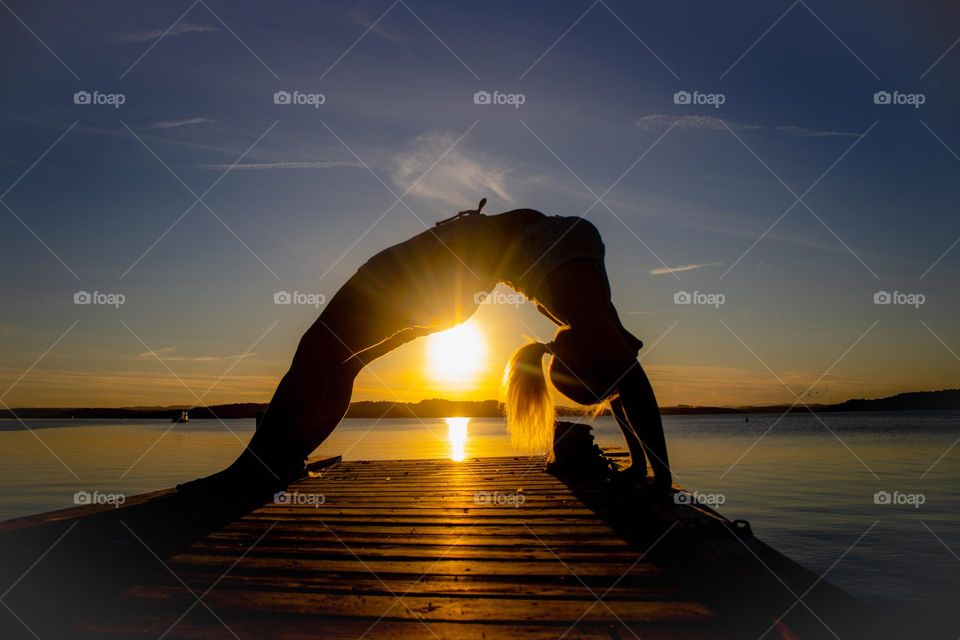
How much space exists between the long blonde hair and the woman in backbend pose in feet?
1.33

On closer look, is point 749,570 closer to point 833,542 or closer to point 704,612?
point 704,612

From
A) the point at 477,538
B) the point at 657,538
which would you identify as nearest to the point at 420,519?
the point at 477,538

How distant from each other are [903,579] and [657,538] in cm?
785

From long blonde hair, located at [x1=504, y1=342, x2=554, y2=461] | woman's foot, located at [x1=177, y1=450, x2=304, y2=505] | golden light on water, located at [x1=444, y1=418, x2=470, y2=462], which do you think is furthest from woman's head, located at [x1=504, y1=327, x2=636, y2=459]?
golden light on water, located at [x1=444, y1=418, x2=470, y2=462]

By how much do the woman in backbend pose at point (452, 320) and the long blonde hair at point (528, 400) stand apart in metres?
0.40

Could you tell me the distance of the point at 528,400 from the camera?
19.4 feet

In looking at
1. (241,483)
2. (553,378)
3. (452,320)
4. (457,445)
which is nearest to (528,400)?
(553,378)

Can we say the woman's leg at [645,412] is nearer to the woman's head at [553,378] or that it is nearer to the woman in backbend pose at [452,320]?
the woman in backbend pose at [452,320]

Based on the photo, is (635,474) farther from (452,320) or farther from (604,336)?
(452,320)

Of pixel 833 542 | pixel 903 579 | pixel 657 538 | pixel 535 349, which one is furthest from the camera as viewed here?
pixel 833 542

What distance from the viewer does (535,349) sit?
236 inches

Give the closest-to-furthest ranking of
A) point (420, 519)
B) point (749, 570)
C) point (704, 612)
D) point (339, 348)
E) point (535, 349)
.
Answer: point (704, 612) → point (749, 570) → point (339, 348) → point (420, 519) → point (535, 349)

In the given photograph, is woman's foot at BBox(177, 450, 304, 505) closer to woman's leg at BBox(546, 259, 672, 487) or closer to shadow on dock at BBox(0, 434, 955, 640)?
shadow on dock at BBox(0, 434, 955, 640)

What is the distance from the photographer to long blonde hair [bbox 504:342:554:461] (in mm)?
5895
